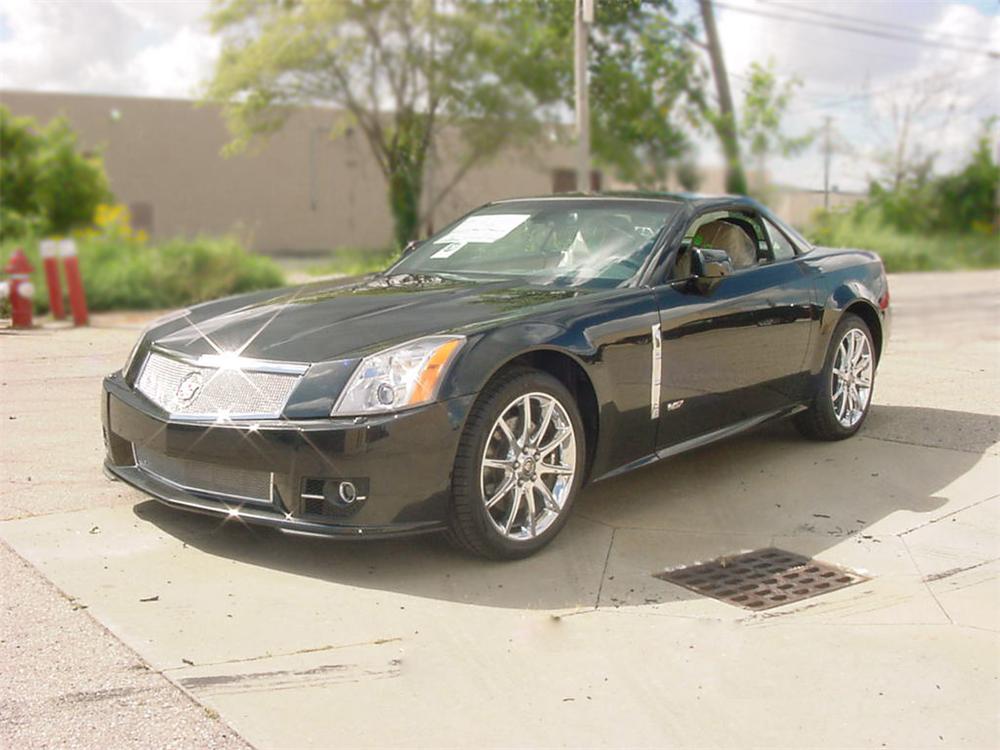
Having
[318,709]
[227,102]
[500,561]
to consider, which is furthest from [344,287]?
[227,102]

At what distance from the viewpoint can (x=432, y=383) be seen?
427 centimetres

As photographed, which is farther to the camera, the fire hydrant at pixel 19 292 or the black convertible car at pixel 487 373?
the fire hydrant at pixel 19 292

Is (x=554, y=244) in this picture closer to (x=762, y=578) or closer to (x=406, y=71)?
(x=762, y=578)

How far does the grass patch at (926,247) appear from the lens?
18.2 m

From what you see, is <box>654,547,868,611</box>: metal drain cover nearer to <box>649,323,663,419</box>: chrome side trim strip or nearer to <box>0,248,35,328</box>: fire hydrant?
<box>649,323,663,419</box>: chrome side trim strip

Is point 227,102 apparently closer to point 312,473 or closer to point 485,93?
point 485,93

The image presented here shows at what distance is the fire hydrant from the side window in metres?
7.48

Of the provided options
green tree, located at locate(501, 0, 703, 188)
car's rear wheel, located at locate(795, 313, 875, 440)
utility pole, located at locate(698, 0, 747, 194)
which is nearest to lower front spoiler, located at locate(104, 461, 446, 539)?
car's rear wheel, located at locate(795, 313, 875, 440)

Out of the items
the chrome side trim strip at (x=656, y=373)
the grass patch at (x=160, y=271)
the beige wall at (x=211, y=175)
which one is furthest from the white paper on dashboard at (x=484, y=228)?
the beige wall at (x=211, y=175)

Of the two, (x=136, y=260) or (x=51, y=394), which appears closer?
(x=51, y=394)

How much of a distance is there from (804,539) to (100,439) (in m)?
3.69

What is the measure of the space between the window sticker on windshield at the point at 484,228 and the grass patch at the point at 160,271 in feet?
27.5

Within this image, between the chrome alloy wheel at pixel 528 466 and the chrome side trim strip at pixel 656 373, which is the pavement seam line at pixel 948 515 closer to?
the chrome side trim strip at pixel 656 373

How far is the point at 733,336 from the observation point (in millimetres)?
5609
